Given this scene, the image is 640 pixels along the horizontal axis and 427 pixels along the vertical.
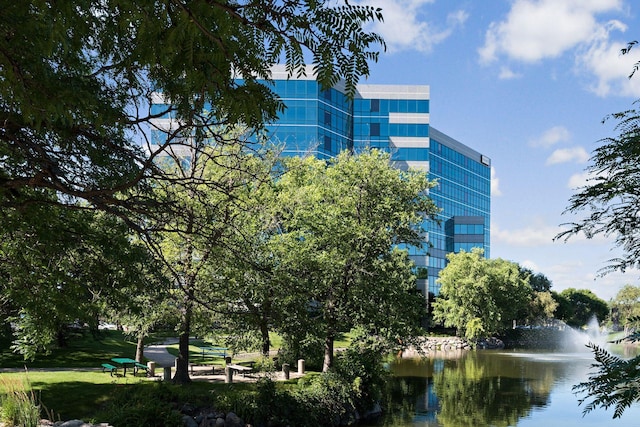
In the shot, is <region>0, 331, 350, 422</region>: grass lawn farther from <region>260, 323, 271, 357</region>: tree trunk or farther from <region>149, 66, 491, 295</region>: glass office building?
<region>149, 66, 491, 295</region>: glass office building

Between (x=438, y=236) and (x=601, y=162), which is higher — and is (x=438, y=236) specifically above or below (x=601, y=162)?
above

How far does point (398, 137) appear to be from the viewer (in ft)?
206

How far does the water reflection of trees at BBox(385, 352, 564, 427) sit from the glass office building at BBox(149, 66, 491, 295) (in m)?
10.3

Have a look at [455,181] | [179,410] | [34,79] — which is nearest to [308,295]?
[179,410]

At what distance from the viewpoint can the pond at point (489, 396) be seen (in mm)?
20078

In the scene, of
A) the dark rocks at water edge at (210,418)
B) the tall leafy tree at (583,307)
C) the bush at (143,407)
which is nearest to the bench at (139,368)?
the bush at (143,407)

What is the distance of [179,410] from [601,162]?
1249 centimetres

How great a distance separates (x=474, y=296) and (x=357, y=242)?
3439cm

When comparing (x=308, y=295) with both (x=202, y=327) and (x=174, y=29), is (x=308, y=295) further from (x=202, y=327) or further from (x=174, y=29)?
(x=174, y=29)

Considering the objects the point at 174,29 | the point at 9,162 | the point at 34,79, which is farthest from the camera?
the point at 9,162

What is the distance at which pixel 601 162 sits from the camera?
237 inches

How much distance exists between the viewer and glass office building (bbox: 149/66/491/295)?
183 ft

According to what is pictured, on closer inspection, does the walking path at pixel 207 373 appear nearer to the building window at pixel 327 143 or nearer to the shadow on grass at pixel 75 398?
the shadow on grass at pixel 75 398

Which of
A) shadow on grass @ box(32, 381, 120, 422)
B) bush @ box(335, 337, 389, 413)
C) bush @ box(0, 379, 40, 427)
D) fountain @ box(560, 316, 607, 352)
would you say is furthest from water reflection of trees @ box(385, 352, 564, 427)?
fountain @ box(560, 316, 607, 352)
